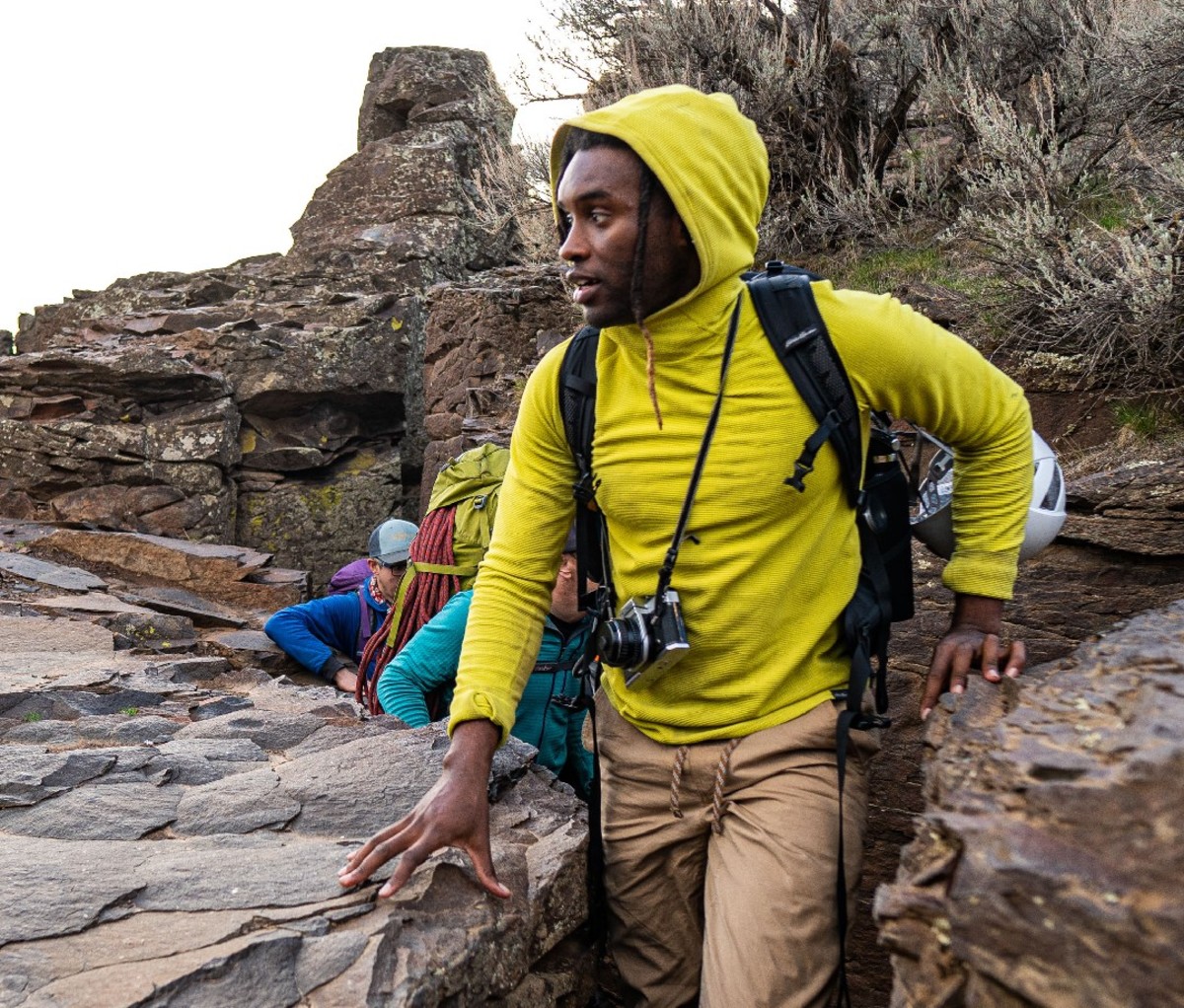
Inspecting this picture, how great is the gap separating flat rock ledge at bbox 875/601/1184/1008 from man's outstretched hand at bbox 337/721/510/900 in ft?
3.35

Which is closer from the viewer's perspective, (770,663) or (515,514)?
(770,663)

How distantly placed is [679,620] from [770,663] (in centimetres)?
25

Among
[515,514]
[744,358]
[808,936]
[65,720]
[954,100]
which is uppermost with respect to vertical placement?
[954,100]

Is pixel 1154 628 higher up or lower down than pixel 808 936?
higher up

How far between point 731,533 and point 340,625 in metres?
5.57

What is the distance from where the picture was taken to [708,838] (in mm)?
2742

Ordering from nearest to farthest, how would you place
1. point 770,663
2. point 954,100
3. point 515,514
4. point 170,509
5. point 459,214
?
point 770,663, point 515,514, point 954,100, point 170,509, point 459,214

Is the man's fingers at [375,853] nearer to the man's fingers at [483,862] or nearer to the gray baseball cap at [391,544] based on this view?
the man's fingers at [483,862]

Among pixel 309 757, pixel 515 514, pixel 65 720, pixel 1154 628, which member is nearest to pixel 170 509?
pixel 65 720

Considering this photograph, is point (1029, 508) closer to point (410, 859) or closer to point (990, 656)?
point (990, 656)

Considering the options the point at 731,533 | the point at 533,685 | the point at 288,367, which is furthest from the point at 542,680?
the point at 288,367

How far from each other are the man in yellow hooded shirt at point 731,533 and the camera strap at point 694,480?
0.07 ft

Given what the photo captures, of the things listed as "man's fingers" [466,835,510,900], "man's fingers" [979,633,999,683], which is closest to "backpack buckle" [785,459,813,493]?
"man's fingers" [979,633,999,683]

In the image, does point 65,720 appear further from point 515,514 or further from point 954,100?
point 954,100
